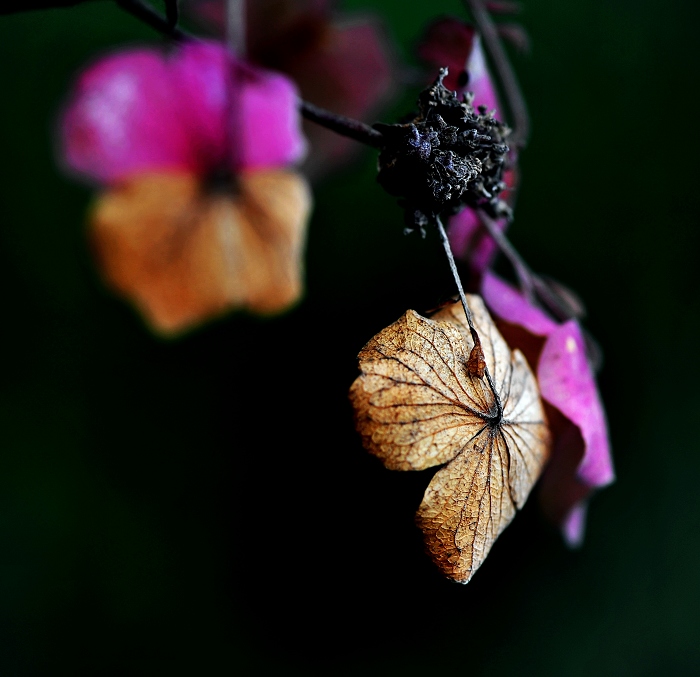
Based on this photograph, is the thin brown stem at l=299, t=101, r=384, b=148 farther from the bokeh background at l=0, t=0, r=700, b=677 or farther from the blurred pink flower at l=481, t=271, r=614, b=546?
the bokeh background at l=0, t=0, r=700, b=677

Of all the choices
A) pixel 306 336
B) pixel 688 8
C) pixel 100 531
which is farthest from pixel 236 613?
pixel 688 8

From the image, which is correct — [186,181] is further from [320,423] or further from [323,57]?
[320,423]

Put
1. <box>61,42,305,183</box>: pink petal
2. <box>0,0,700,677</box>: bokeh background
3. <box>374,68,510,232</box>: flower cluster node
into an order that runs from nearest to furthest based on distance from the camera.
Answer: <box>374,68,510,232</box>: flower cluster node, <box>61,42,305,183</box>: pink petal, <box>0,0,700,677</box>: bokeh background

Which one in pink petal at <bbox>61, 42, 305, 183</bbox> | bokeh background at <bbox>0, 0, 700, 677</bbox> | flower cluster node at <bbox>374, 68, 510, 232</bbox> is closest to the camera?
flower cluster node at <bbox>374, 68, 510, 232</bbox>

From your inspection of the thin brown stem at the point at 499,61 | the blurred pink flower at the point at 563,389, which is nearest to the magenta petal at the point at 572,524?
the blurred pink flower at the point at 563,389

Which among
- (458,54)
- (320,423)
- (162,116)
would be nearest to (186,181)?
(162,116)

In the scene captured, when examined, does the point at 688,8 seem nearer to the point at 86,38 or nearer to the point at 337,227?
the point at 337,227

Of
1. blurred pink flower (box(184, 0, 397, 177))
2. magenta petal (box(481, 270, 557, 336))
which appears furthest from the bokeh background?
magenta petal (box(481, 270, 557, 336))
